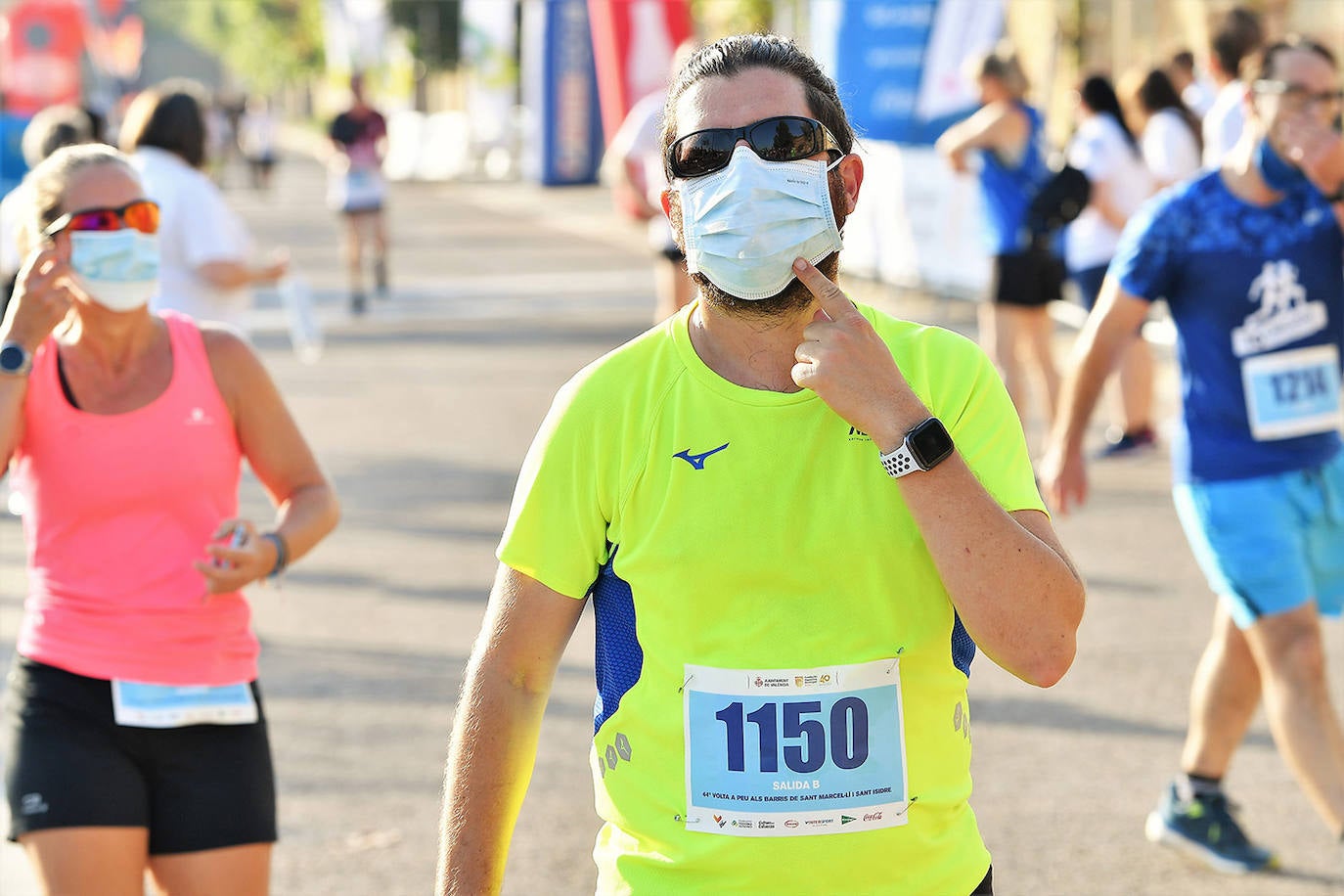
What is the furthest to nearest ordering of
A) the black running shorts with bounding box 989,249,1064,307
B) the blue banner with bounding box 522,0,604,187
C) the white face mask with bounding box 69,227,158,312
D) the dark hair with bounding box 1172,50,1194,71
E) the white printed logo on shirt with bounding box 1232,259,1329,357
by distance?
the blue banner with bounding box 522,0,604,187, the dark hair with bounding box 1172,50,1194,71, the black running shorts with bounding box 989,249,1064,307, the white printed logo on shirt with bounding box 1232,259,1329,357, the white face mask with bounding box 69,227,158,312

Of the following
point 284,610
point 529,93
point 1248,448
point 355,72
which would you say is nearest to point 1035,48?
point 529,93

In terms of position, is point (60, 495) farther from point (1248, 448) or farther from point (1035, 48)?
point (1035, 48)

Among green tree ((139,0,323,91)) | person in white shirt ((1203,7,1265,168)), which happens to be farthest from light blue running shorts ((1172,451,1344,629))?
green tree ((139,0,323,91))

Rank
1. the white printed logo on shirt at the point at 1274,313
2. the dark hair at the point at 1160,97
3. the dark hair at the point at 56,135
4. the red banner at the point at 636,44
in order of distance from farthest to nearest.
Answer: the red banner at the point at 636,44
the dark hair at the point at 1160,97
the dark hair at the point at 56,135
the white printed logo on shirt at the point at 1274,313

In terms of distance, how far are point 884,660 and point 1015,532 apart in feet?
0.78

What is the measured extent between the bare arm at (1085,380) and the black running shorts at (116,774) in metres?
2.36

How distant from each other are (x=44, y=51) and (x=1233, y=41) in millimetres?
27633

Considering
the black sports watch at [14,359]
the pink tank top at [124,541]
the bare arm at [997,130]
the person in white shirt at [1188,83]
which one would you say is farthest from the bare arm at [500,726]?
the person in white shirt at [1188,83]

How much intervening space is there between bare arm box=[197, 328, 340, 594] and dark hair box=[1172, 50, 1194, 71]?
33.9ft

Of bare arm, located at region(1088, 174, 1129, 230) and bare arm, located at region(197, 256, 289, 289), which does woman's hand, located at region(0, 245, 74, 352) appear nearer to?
bare arm, located at region(197, 256, 289, 289)

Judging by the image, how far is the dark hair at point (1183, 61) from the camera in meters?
12.9

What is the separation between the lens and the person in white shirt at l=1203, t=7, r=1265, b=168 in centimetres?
809

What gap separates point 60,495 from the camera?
3.54 meters

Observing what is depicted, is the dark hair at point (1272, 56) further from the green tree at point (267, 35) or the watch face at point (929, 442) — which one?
the green tree at point (267, 35)
